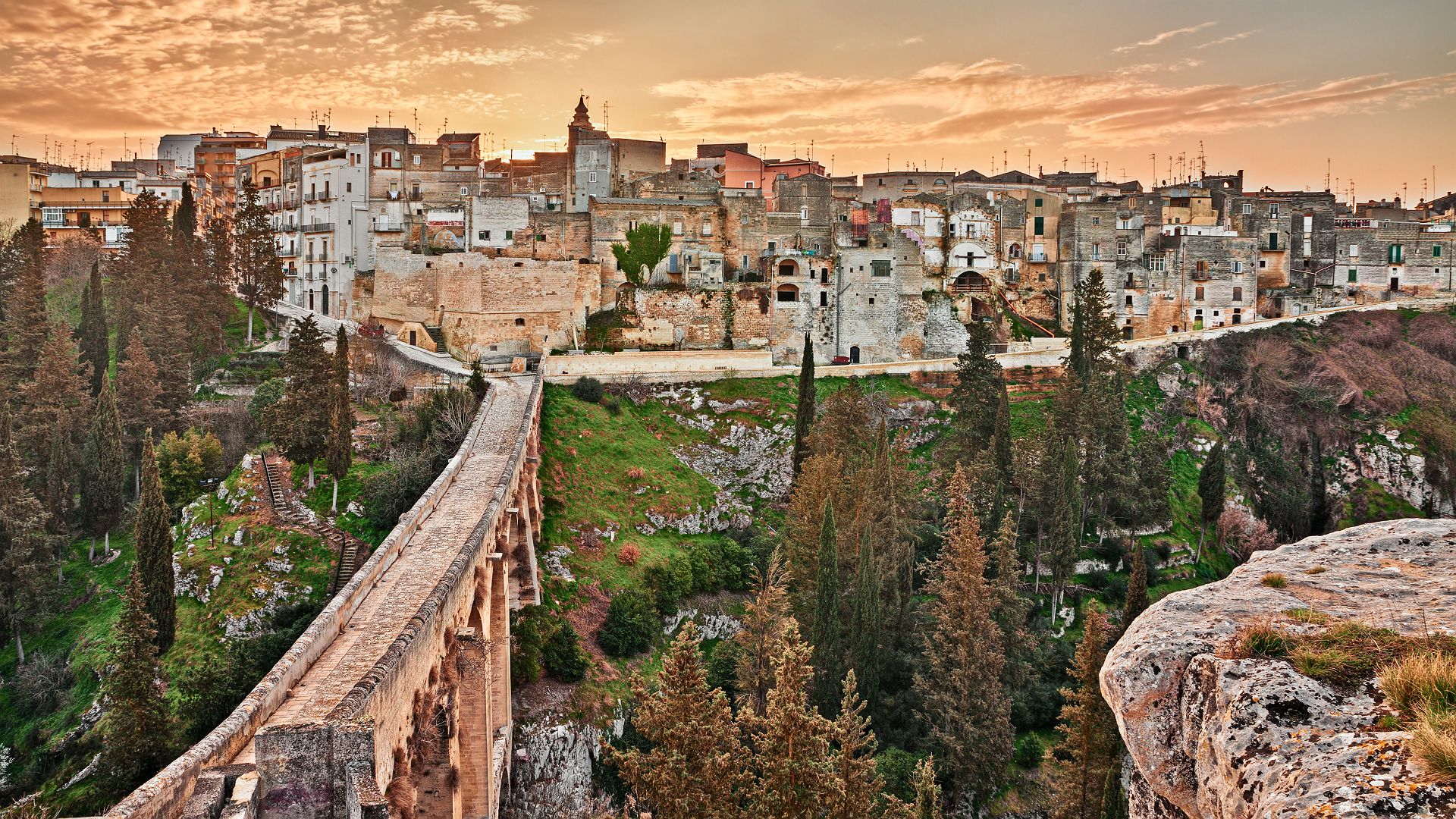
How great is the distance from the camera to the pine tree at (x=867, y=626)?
94.4 ft

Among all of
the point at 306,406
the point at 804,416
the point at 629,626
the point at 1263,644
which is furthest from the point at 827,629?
the point at 1263,644

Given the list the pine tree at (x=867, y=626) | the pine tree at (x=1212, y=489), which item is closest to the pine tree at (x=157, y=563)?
the pine tree at (x=867, y=626)

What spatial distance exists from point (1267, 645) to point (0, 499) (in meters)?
34.5

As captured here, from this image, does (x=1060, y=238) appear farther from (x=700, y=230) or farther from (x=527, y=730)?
(x=527, y=730)

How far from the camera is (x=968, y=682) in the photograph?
1085 inches

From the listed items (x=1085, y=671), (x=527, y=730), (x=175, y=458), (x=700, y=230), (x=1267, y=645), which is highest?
(x=700, y=230)

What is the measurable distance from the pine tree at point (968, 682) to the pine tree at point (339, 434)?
677 inches

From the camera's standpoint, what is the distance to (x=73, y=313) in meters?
48.3

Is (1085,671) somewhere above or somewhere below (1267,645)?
below

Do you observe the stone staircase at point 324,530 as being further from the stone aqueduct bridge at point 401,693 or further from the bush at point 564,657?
the bush at point 564,657

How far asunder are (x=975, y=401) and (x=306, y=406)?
24.3 m

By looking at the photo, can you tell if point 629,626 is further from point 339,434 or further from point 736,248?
point 736,248

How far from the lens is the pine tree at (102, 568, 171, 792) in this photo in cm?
1975

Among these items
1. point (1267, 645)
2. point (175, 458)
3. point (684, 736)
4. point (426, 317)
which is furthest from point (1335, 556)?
point (426, 317)
